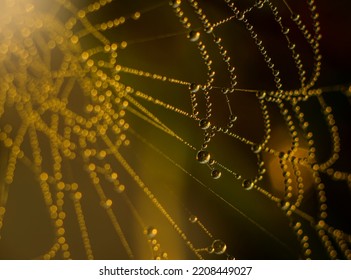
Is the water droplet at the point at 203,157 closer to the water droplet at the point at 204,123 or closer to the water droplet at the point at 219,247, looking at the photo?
the water droplet at the point at 204,123

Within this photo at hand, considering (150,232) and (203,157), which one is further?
(150,232)

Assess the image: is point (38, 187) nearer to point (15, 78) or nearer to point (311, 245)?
point (15, 78)

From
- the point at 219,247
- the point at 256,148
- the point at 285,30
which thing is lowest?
the point at 219,247

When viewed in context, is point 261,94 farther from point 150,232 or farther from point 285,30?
point 150,232

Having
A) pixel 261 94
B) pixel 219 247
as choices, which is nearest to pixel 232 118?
pixel 261 94

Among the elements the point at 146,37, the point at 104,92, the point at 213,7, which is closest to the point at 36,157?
the point at 104,92

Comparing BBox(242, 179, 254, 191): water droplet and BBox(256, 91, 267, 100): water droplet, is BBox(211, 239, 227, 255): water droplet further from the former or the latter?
BBox(256, 91, 267, 100): water droplet
